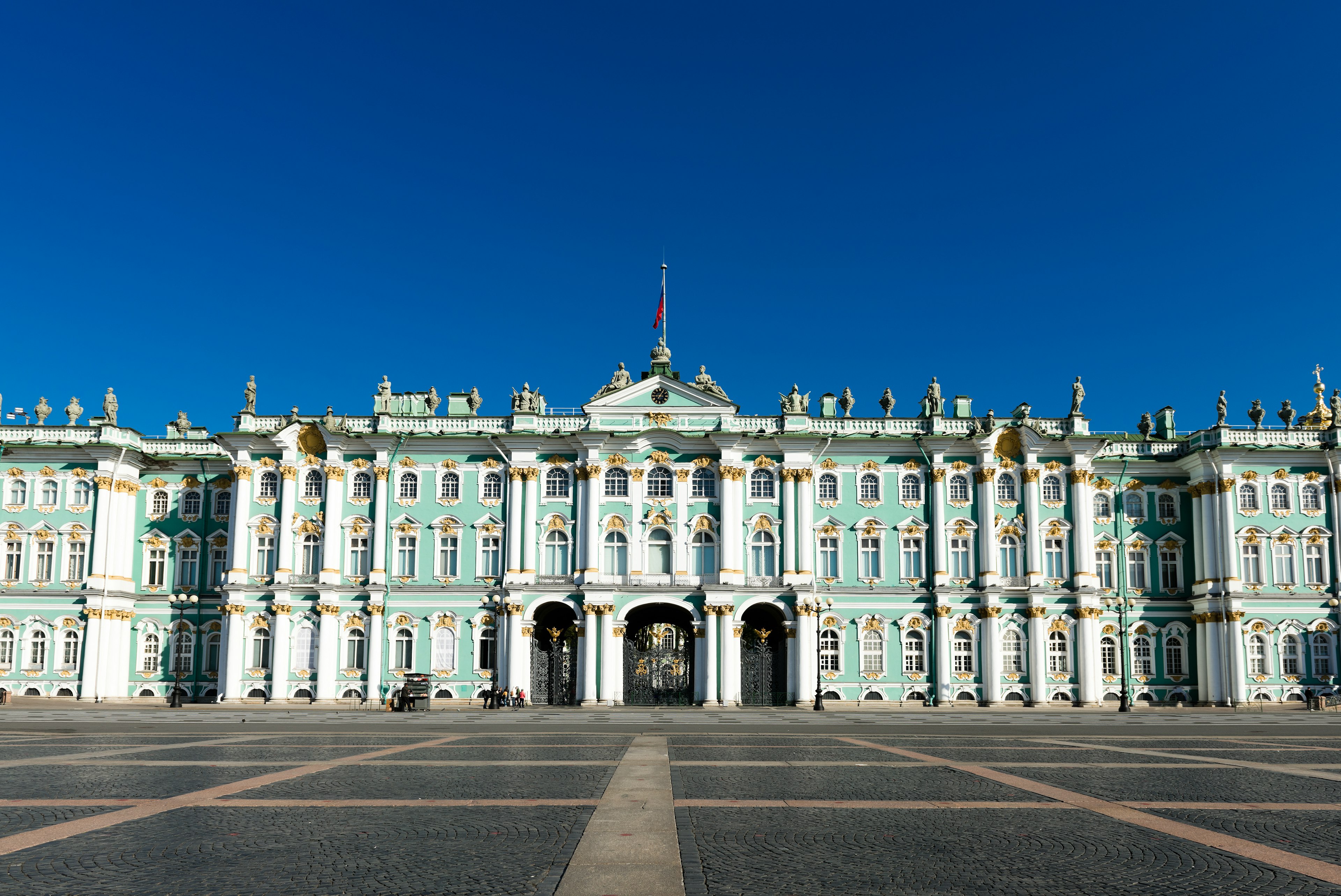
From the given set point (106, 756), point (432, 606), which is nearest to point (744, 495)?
point (432, 606)

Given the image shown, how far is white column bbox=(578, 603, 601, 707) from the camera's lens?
59844mm

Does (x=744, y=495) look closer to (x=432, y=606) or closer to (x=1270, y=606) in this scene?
(x=432, y=606)

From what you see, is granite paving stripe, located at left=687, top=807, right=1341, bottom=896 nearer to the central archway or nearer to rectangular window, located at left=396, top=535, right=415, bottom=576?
the central archway

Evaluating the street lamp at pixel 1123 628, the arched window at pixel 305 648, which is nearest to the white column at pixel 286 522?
the arched window at pixel 305 648

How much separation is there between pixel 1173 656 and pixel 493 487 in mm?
40624

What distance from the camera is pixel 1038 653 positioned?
2389 inches

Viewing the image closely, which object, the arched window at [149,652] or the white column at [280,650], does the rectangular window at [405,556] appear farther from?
the arched window at [149,652]

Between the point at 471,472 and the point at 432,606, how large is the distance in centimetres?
789

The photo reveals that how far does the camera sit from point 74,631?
61344 millimetres

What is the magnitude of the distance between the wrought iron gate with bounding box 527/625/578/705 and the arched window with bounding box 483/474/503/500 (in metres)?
8.29

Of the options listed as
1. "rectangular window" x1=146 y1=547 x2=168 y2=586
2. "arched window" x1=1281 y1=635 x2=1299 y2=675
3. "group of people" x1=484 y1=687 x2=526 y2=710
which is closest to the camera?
"group of people" x1=484 y1=687 x2=526 y2=710

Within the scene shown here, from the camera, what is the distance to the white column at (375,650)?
60.3m

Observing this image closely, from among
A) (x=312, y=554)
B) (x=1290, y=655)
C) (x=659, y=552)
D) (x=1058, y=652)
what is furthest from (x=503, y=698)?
(x=1290, y=655)

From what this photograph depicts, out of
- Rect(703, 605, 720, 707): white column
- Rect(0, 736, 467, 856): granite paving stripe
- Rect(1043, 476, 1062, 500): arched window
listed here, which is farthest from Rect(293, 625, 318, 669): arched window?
Rect(1043, 476, 1062, 500): arched window
